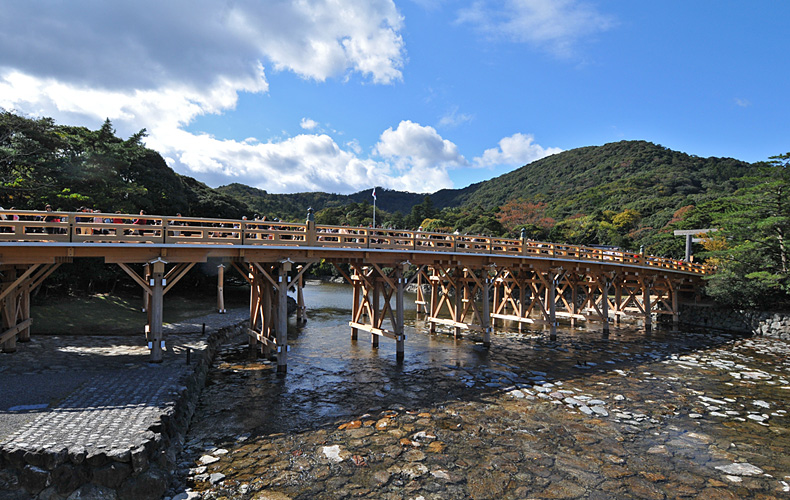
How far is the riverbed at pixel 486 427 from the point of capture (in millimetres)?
7184

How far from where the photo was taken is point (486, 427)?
9602mm

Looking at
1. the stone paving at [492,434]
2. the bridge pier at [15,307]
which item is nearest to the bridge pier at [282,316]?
the stone paving at [492,434]

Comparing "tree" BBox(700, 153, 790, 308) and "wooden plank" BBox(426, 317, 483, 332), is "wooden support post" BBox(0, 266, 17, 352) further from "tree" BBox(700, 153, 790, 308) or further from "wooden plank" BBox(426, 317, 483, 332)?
"tree" BBox(700, 153, 790, 308)

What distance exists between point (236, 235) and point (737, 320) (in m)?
30.1

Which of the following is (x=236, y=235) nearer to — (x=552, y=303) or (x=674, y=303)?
(x=552, y=303)

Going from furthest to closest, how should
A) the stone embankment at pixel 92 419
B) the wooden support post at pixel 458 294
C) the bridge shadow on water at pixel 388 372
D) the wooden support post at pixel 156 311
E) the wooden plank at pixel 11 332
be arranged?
the wooden support post at pixel 458 294, the wooden plank at pixel 11 332, the wooden support post at pixel 156 311, the bridge shadow on water at pixel 388 372, the stone embankment at pixel 92 419

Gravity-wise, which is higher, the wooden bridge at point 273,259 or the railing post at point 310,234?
the railing post at point 310,234

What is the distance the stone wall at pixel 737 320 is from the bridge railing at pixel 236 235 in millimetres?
6628

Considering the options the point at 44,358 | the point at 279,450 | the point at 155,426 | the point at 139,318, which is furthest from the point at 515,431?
the point at 139,318

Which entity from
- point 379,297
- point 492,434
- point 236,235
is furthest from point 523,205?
point 492,434

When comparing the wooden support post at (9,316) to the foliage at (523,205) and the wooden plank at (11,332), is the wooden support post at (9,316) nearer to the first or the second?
the wooden plank at (11,332)

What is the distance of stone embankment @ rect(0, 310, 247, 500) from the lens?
232 inches

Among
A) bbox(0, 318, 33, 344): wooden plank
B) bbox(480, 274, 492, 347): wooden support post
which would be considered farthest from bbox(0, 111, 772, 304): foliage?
bbox(0, 318, 33, 344): wooden plank

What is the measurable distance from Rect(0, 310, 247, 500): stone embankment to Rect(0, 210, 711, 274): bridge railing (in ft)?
11.4
